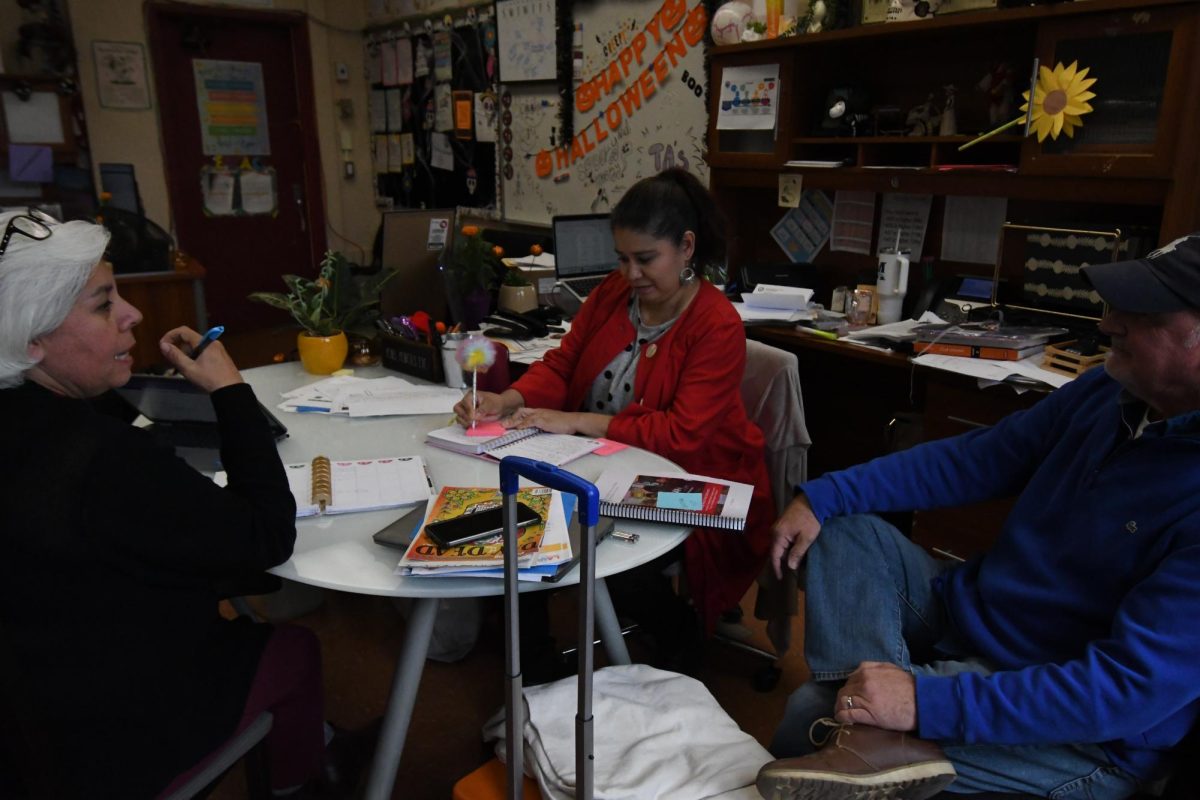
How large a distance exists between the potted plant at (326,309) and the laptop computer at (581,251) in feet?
2.98

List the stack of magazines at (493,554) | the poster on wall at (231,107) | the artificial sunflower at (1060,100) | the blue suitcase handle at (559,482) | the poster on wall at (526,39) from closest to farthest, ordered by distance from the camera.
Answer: the blue suitcase handle at (559,482), the stack of magazines at (493,554), the artificial sunflower at (1060,100), the poster on wall at (526,39), the poster on wall at (231,107)

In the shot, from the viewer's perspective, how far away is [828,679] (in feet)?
4.13

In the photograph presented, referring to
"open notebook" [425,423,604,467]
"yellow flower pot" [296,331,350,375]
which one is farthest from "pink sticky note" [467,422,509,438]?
"yellow flower pot" [296,331,350,375]

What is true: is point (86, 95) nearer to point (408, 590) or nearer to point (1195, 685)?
point (408, 590)

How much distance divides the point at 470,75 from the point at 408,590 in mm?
4368

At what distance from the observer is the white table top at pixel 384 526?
1191 mm

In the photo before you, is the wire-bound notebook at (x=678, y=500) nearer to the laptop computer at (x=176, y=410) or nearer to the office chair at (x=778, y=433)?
the office chair at (x=778, y=433)

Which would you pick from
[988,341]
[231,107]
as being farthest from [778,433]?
[231,107]

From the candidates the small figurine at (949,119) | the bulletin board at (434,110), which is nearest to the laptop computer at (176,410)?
the small figurine at (949,119)

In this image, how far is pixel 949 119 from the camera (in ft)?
8.82

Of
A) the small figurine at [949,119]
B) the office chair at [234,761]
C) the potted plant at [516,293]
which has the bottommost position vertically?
the office chair at [234,761]

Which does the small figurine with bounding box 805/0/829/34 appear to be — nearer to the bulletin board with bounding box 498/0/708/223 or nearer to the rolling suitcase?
the bulletin board with bounding box 498/0/708/223

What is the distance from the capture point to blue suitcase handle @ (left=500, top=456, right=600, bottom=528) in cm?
80

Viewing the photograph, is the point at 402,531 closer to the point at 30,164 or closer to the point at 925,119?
the point at 925,119
